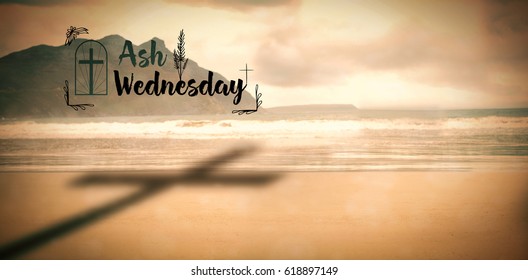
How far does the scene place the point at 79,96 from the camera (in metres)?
4.13

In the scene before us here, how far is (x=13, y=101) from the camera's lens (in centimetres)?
430

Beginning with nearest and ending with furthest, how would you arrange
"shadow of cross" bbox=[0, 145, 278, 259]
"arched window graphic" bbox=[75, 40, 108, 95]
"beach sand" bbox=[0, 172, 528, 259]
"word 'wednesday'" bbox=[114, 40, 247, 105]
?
1. "beach sand" bbox=[0, 172, 528, 259]
2. "shadow of cross" bbox=[0, 145, 278, 259]
3. "word 'wednesday'" bbox=[114, 40, 247, 105]
4. "arched window graphic" bbox=[75, 40, 108, 95]

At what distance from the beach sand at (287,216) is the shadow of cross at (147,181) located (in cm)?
3

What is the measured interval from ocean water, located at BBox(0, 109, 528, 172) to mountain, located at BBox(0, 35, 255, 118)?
0.13m

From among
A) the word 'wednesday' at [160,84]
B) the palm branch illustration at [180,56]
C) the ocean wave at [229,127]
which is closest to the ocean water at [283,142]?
the ocean wave at [229,127]

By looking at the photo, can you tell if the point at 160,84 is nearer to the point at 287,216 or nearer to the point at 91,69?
the point at 91,69

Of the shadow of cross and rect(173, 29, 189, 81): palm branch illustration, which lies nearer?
the shadow of cross

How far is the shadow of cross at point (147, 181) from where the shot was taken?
329 cm

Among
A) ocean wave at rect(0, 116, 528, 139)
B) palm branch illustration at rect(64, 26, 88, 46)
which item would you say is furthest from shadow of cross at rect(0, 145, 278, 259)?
palm branch illustration at rect(64, 26, 88, 46)

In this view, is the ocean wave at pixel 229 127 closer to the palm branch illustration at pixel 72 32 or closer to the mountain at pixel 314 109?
the mountain at pixel 314 109

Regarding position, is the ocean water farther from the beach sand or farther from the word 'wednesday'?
the word 'wednesday'

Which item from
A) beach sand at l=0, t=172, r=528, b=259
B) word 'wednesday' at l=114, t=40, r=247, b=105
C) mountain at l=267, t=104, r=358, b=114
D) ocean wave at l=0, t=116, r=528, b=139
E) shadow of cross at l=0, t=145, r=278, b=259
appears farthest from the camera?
mountain at l=267, t=104, r=358, b=114

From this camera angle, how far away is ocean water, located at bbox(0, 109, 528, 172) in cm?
396

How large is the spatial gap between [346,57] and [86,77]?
2.72 meters
